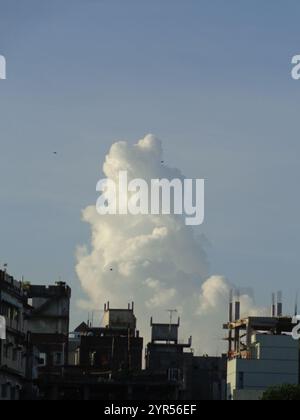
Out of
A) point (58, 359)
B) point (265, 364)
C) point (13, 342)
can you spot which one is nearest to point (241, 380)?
point (265, 364)

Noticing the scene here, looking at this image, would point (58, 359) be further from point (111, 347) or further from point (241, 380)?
point (241, 380)

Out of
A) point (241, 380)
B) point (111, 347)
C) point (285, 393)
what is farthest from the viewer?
point (111, 347)

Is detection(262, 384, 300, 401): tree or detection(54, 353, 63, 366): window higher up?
detection(54, 353, 63, 366): window

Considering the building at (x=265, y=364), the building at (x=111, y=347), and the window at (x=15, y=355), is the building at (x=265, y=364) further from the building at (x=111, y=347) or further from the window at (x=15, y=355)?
the window at (x=15, y=355)

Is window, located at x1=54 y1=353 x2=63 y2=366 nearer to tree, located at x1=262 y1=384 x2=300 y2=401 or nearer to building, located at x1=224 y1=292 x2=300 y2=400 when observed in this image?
building, located at x1=224 y1=292 x2=300 y2=400

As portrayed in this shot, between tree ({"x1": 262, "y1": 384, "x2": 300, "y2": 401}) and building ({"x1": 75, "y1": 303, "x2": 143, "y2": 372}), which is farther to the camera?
building ({"x1": 75, "y1": 303, "x2": 143, "y2": 372})

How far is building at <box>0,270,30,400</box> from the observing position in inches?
4128

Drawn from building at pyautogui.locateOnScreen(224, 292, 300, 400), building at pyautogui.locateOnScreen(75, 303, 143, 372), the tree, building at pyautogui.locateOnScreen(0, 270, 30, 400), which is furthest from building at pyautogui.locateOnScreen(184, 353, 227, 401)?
building at pyautogui.locateOnScreen(0, 270, 30, 400)

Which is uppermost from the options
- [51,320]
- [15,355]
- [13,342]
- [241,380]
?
[51,320]

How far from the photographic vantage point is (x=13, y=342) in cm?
10844

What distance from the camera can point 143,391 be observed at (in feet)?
464

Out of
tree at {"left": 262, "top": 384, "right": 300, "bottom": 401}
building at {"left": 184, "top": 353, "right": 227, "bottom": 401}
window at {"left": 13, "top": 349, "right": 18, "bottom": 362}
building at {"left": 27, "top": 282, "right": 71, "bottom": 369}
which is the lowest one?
tree at {"left": 262, "top": 384, "right": 300, "bottom": 401}
